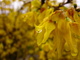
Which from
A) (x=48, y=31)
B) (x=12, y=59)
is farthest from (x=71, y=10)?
(x=12, y=59)

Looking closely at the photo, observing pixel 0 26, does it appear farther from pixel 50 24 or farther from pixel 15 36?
pixel 50 24

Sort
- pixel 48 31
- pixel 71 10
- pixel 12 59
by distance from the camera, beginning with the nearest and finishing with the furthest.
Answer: pixel 48 31 → pixel 71 10 → pixel 12 59

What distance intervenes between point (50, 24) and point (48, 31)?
1.1 inches

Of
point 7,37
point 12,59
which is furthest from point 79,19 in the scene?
point 12,59

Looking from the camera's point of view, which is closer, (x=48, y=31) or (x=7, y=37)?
(x=48, y=31)

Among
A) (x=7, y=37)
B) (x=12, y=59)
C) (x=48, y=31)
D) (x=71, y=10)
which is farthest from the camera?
(x=12, y=59)

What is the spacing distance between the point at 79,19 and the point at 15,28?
192 cm

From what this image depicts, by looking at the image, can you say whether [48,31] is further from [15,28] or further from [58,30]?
[15,28]

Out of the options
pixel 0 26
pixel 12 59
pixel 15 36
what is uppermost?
pixel 0 26

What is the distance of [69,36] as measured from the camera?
A: 55cm

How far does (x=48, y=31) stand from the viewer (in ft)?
1.76

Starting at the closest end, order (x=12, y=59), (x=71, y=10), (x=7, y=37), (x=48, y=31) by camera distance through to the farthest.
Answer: (x=48, y=31) < (x=71, y=10) < (x=7, y=37) < (x=12, y=59)

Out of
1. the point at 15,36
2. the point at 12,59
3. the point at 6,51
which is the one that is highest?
the point at 15,36

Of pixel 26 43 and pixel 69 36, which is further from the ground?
pixel 69 36
